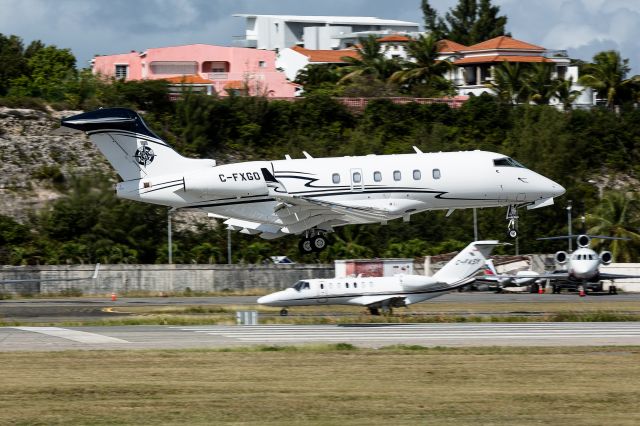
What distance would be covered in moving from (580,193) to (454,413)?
221 feet

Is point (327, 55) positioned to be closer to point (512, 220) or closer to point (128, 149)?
point (128, 149)

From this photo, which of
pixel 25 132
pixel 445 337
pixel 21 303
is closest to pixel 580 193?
pixel 25 132

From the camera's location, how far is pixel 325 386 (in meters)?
22.5

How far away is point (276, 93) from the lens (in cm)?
10931

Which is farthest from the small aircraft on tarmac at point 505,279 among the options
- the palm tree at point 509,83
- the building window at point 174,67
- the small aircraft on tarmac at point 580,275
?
the building window at point 174,67

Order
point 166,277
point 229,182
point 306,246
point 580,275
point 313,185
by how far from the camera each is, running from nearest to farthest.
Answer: point 229,182 < point 313,185 < point 306,246 < point 580,275 < point 166,277

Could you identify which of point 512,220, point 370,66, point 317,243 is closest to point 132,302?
point 317,243

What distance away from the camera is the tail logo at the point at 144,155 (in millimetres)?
47250

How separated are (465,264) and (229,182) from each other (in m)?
10.6

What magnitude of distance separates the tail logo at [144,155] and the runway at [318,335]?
12.3 metres

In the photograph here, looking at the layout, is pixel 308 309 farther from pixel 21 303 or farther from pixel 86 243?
pixel 86 243

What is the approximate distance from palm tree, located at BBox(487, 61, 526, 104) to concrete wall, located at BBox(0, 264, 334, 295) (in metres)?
47.5

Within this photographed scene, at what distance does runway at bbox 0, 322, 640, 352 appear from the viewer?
100 ft

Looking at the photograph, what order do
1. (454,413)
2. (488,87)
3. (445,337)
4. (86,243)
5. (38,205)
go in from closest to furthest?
(454,413)
(445,337)
(86,243)
(38,205)
(488,87)
